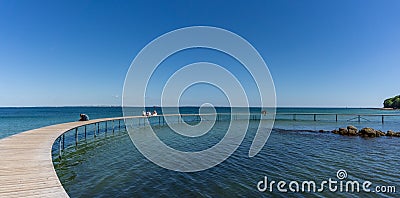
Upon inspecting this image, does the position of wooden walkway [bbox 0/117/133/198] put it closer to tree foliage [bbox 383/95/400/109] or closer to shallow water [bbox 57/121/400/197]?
shallow water [bbox 57/121/400/197]

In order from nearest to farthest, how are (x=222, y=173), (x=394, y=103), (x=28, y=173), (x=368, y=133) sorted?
(x=28, y=173) → (x=222, y=173) → (x=368, y=133) → (x=394, y=103)

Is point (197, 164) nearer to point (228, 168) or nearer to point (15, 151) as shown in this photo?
point (228, 168)

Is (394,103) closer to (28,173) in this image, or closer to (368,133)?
(368,133)

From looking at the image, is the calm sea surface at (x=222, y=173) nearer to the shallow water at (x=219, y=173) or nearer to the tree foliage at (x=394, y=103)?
the shallow water at (x=219, y=173)

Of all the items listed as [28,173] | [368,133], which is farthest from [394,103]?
[28,173]

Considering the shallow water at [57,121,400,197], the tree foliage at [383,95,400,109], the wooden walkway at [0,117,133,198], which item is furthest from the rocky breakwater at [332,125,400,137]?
the tree foliage at [383,95,400,109]

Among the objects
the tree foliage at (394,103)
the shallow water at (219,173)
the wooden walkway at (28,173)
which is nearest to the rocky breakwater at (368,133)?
the shallow water at (219,173)

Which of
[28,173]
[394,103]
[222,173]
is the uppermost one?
[394,103]

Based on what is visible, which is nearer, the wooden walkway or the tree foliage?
the wooden walkway

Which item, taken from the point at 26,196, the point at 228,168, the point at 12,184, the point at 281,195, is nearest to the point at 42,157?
the point at 12,184

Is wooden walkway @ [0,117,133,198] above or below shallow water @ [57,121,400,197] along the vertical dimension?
above

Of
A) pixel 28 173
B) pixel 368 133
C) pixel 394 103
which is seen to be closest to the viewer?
pixel 28 173

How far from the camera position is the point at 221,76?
1129cm

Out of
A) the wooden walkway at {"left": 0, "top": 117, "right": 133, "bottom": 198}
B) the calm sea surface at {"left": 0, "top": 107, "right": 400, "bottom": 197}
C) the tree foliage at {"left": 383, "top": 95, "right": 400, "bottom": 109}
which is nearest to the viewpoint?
the wooden walkway at {"left": 0, "top": 117, "right": 133, "bottom": 198}
